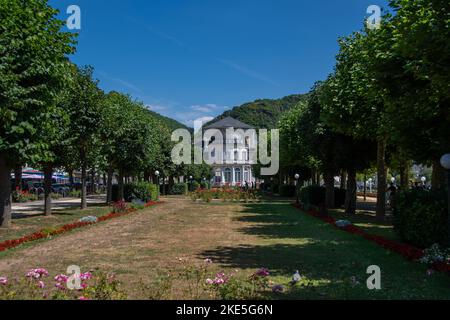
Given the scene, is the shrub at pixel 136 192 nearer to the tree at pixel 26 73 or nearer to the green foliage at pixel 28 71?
the tree at pixel 26 73

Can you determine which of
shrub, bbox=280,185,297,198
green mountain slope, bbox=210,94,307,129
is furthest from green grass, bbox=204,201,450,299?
green mountain slope, bbox=210,94,307,129

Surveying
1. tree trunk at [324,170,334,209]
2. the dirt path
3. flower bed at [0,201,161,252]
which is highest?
tree trunk at [324,170,334,209]

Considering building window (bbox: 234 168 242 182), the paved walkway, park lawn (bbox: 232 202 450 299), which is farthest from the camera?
building window (bbox: 234 168 242 182)

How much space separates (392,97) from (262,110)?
16682 centimetres

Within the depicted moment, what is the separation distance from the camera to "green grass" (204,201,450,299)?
741 cm

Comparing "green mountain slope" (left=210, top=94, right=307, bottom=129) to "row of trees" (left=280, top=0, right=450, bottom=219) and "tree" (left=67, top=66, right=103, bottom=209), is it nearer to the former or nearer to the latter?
"row of trees" (left=280, top=0, right=450, bottom=219)

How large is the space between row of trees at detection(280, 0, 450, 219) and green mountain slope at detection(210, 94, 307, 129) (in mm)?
135344

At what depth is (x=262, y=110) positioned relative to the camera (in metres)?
179

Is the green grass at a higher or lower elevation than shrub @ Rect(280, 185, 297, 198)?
lower

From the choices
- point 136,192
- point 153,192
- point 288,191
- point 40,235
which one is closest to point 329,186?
point 153,192

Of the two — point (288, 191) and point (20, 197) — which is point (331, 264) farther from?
point (288, 191)

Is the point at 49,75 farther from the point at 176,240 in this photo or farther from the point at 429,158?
the point at 429,158

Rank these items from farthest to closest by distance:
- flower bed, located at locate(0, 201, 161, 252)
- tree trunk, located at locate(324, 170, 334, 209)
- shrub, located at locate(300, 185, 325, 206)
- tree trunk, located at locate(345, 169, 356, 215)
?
shrub, located at locate(300, 185, 325, 206) → tree trunk, located at locate(324, 170, 334, 209) → tree trunk, located at locate(345, 169, 356, 215) → flower bed, located at locate(0, 201, 161, 252)

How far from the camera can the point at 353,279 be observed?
311 inches
